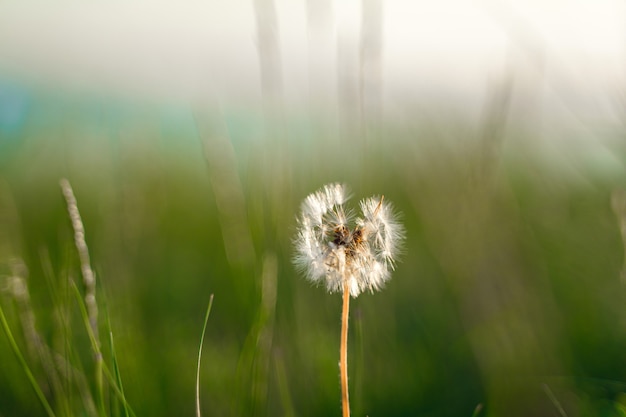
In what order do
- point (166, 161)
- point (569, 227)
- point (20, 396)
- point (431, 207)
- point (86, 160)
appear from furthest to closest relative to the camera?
1. point (166, 161)
2. point (86, 160)
3. point (431, 207)
4. point (569, 227)
5. point (20, 396)

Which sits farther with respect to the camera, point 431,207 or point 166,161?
point 166,161

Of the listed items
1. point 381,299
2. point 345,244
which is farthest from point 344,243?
point 381,299

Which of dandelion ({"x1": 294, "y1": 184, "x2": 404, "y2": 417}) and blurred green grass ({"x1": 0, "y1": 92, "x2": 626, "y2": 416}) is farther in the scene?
blurred green grass ({"x1": 0, "y1": 92, "x2": 626, "y2": 416})

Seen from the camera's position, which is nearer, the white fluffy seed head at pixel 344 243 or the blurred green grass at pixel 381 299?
the white fluffy seed head at pixel 344 243

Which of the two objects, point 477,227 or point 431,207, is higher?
point 431,207

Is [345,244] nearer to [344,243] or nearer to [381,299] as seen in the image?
[344,243]

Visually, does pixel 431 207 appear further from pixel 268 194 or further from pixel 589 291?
pixel 268 194

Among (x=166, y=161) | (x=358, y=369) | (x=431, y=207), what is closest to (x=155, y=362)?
(x=358, y=369)
